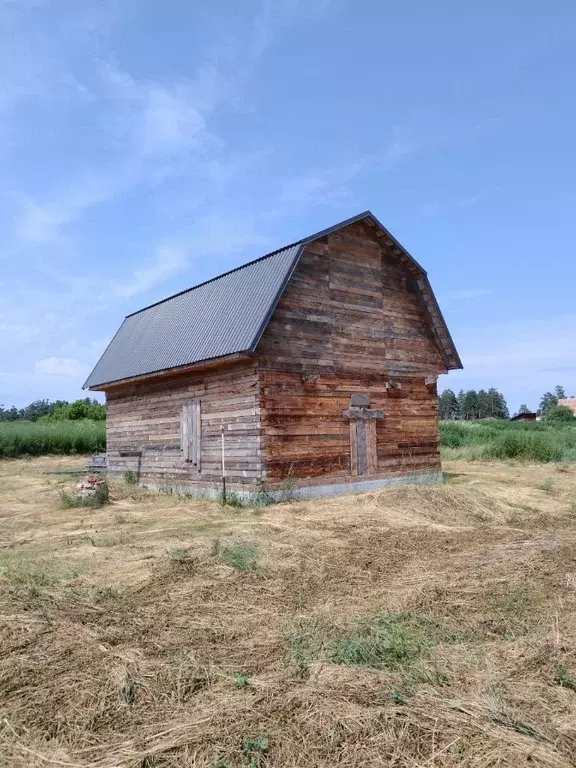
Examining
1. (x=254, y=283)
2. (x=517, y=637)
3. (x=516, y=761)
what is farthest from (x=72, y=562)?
(x=254, y=283)

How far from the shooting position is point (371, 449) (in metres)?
16.2

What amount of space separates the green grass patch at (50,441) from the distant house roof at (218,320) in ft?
51.4

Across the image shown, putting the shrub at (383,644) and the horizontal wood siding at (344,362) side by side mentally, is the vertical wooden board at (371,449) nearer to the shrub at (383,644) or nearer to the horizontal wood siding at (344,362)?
the horizontal wood siding at (344,362)

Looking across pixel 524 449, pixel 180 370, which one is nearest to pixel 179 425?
pixel 180 370

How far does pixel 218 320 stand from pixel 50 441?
2409cm

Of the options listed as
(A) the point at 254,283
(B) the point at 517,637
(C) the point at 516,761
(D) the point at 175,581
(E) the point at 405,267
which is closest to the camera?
(C) the point at 516,761

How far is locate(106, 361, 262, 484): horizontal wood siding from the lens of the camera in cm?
1434

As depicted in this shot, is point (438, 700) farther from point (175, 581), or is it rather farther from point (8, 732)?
point (175, 581)

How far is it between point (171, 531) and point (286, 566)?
3613mm

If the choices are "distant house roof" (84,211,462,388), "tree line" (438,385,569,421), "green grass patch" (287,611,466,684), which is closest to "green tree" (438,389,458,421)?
"tree line" (438,385,569,421)

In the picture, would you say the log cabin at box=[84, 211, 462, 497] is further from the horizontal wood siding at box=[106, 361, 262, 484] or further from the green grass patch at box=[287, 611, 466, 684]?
the green grass patch at box=[287, 611, 466, 684]

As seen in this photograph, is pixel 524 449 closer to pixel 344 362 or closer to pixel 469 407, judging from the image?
pixel 344 362

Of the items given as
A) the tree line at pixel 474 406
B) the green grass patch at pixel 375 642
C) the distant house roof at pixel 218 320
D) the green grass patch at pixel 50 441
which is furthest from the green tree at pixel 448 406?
the green grass patch at pixel 375 642

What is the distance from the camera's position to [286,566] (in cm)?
780
